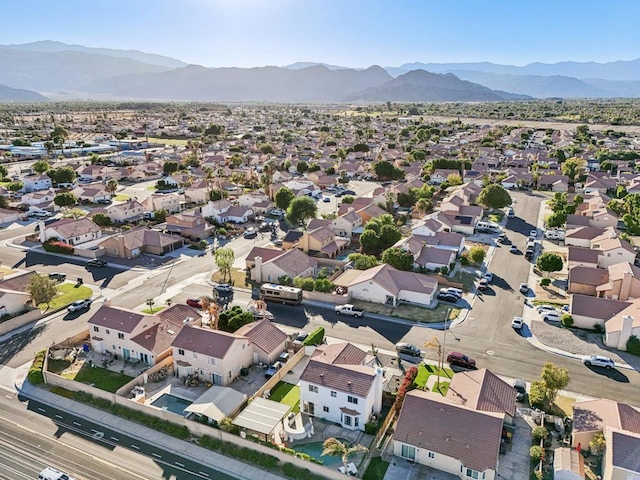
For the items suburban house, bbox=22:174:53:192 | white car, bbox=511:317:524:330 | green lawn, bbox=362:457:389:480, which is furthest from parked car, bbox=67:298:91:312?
suburban house, bbox=22:174:53:192

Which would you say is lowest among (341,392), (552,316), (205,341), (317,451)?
(317,451)

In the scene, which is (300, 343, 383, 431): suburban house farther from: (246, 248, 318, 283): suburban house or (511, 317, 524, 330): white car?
(246, 248, 318, 283): suburban house

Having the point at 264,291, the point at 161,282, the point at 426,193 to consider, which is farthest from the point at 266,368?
the point at 426,193

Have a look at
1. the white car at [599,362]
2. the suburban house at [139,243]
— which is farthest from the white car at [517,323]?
the suburban house at [139,243]


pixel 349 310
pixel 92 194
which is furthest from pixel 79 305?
pixel 92 194

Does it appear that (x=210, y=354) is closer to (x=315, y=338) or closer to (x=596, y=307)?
(x=315, y=338)
